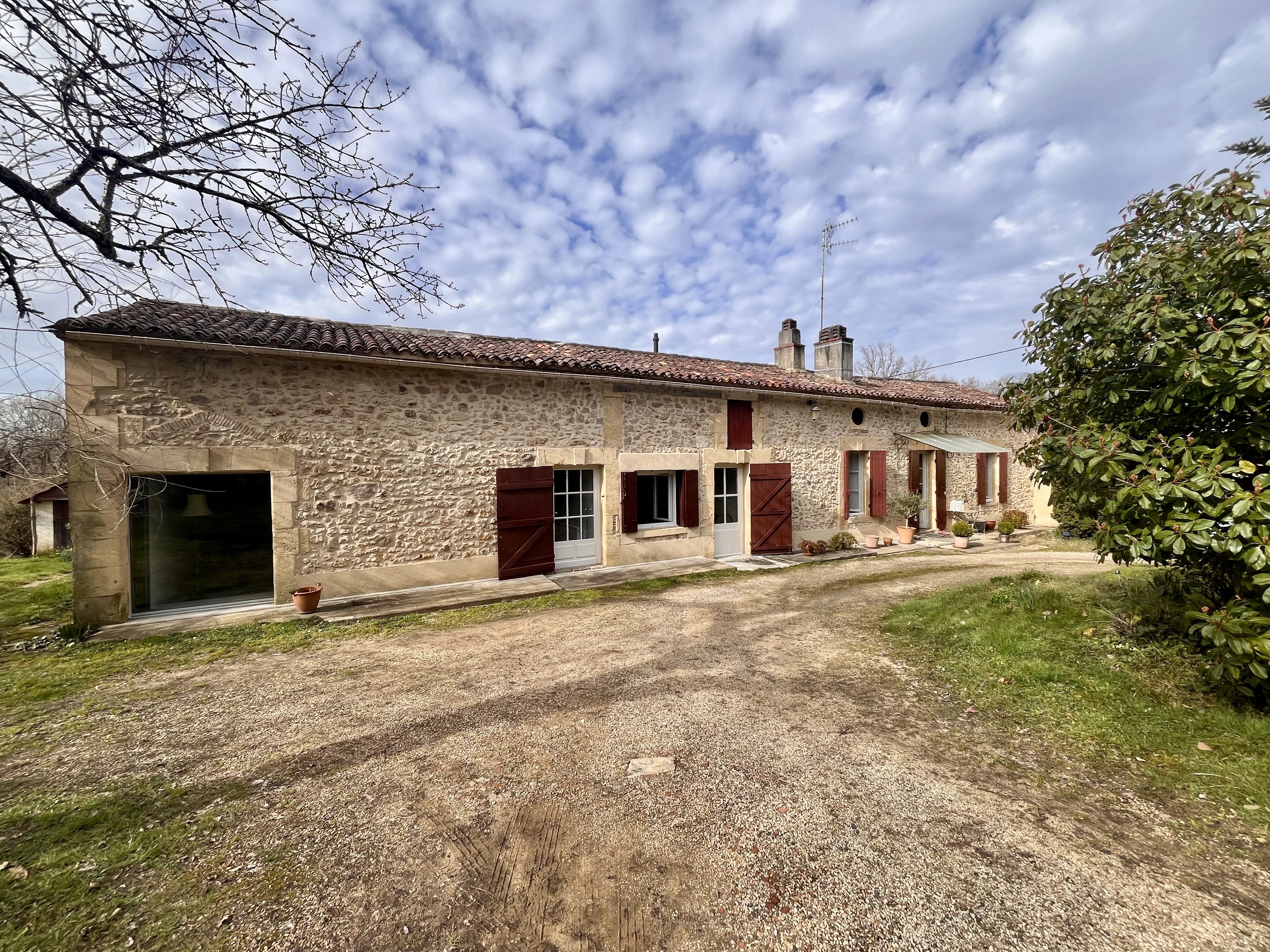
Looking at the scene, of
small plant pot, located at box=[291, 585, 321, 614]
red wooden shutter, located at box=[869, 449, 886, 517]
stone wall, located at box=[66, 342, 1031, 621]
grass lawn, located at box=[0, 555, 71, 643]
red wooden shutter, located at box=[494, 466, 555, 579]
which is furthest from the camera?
red wooden shutter, located at box=[869, 449, 886, 517]

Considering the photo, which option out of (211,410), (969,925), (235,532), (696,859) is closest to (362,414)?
(211,410)

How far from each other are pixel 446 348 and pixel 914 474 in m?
12.3

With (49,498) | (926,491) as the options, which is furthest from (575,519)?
(49,498)

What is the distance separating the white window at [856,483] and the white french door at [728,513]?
11.5 feet

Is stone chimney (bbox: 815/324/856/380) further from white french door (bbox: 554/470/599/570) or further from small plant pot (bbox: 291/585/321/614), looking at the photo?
small plant pot (bbox: 291/585/321/614)

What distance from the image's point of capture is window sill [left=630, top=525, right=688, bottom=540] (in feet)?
32.7

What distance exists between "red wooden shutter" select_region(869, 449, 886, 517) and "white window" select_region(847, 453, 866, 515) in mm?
227

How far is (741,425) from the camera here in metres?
10.9

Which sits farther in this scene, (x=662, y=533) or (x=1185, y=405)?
(x=662, y=533)

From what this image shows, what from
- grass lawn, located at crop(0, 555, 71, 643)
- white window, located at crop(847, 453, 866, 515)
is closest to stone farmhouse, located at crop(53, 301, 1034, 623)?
white window, located at crop(847, 453, 866, 515)

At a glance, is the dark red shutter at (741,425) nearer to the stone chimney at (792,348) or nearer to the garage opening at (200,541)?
the stone chimney at (792,348)

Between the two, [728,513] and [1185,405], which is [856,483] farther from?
[1185,405]

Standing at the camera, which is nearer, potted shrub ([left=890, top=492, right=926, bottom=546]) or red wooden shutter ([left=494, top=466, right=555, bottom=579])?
red wooden shutter ([left=494, top=466, right=555, bottom=579])

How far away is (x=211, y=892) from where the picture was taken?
2.26 metres
